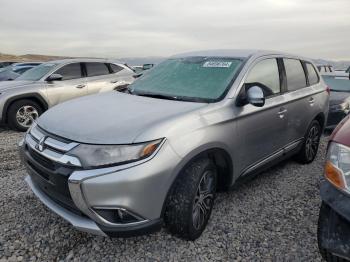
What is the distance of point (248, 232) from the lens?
309cm

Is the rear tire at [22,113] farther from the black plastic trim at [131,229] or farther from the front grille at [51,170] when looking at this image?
the black plastic trim at [131,229]

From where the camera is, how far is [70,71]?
8.04 m

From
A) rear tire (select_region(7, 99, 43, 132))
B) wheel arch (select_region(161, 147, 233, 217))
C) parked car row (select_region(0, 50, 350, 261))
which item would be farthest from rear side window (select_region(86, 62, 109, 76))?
wheel arch (select_region(161, 147, 233, 217))

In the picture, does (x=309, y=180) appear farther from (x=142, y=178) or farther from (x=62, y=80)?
(x=62, y=80)

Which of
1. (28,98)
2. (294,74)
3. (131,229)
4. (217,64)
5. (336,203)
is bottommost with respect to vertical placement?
(28,98)

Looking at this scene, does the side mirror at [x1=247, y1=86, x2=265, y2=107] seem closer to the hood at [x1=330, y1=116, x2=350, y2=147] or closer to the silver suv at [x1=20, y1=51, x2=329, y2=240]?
the silver suv at [x1=20, y1=51, x2=329, y2=240]

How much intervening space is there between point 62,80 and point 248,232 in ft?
20.2

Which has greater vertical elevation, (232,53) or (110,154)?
(232,53)

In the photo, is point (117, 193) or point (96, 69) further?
point (96, 69)

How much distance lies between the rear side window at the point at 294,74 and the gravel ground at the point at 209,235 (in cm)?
135

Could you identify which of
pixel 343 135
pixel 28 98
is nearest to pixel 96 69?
pixel 28 98

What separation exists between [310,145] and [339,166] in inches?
120

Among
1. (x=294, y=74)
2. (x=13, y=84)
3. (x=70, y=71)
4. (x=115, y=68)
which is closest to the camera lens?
(x=294, y=74)

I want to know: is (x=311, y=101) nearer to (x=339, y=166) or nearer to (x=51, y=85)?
(x=339, y=166)
